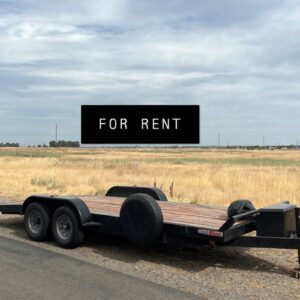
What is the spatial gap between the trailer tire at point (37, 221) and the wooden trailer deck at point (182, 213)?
793mm

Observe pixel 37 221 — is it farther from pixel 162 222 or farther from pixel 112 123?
pixel 112 123

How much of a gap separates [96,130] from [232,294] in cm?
1077

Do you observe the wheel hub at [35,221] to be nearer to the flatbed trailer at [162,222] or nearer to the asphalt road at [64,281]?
the flatbed trailer at [162,222]

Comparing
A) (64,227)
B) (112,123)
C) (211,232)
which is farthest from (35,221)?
(112,123)

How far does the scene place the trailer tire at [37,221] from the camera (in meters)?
7.81

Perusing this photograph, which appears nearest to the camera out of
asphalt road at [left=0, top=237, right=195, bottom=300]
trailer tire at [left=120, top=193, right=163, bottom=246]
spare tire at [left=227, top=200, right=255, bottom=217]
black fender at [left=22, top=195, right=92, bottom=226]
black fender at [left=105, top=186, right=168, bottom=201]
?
asphalt road at [left=0, top=237, right=195, bottom=300]

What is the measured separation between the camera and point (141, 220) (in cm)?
646

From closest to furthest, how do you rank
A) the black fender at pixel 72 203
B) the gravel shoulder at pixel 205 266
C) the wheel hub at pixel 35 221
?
the gravel shoulder at pixel 205 266, the black fender at pixel 72 203, the wheel hub at pixel 35 221

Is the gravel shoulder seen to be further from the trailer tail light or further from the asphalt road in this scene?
the trailer tail light

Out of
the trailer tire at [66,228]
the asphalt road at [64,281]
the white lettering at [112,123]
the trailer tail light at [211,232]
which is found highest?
the white lettering at [112,123]

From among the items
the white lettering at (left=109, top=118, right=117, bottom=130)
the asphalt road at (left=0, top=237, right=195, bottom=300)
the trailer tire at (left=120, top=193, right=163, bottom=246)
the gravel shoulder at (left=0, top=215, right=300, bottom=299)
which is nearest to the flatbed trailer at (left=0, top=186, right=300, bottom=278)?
the trailer tire at (left=120, top=193, right=163, bottom=246)

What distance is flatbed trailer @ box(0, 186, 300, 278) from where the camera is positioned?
597cm

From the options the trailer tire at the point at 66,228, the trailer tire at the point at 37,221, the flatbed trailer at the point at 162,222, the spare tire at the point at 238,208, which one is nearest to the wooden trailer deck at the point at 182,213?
the flatbed trailer at the point at 162,222

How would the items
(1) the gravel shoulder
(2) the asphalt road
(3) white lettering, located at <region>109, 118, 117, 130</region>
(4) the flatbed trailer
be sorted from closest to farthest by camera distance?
(2) the asphalt road
(1) the gravel shoulder
(4) the flatbed trailer
(3) white lettering, located at <region>109, 118, 117, 130</region>
